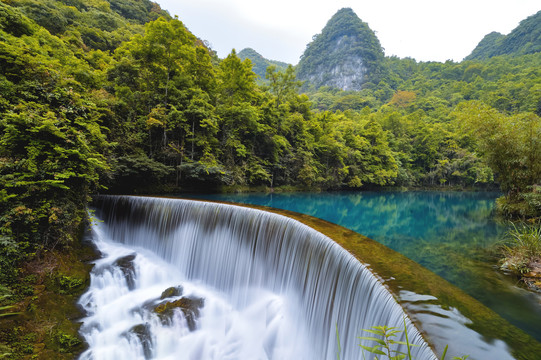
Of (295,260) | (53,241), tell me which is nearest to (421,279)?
(295,260)

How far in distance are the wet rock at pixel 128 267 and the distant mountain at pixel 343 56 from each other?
95035 millimetres

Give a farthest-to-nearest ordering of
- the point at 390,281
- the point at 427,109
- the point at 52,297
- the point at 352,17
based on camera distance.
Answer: the point at 352,17, the point at 427,109, the point at 52,297, the point at 390,281

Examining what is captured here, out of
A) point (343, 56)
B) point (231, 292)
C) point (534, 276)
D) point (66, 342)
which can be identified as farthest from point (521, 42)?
point (66, 342)

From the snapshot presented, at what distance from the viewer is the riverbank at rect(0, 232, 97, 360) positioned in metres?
3.93

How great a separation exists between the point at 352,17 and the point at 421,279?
129019 millimetres

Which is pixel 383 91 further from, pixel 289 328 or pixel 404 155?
pixel 289 328

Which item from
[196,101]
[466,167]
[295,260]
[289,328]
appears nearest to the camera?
[289,328]

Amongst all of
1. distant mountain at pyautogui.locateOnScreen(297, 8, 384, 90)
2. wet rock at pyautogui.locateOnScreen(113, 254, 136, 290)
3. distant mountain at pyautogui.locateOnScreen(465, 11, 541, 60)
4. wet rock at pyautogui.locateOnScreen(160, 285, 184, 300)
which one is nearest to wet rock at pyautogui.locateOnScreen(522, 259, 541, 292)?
wet rock at pyautogui.locateOnScreen(160, 285, 184, 300)

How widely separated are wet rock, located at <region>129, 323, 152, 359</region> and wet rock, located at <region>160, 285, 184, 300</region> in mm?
997

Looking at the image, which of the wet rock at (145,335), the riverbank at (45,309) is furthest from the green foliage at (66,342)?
the wet rock at (145,335)

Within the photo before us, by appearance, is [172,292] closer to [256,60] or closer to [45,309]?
[45,309]

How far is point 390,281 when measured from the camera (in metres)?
3.53

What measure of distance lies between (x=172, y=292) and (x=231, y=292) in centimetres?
160

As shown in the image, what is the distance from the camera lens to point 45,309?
15.1 ft
